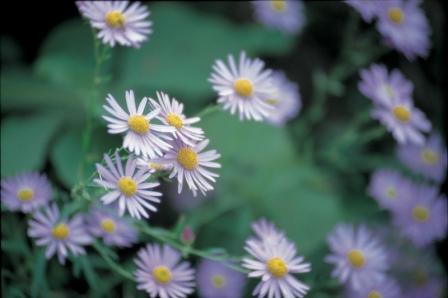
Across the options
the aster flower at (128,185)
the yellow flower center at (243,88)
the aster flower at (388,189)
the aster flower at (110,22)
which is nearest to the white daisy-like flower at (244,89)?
the yellow flower center at (243,88)

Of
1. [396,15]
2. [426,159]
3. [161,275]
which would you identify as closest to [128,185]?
[161,275]

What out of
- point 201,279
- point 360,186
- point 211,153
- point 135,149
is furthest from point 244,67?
point 360,186

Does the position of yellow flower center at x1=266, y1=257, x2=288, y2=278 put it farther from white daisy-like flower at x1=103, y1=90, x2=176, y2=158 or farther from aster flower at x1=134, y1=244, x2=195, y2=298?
white daisy-like flower at x1=103, y1=90, x2=176, y2=158

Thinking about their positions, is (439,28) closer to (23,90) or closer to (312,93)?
(312,93)

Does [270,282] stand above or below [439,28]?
below

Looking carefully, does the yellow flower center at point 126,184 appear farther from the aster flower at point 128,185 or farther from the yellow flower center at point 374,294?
the yellow flower center at point 374,294
